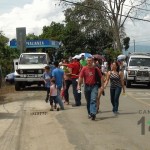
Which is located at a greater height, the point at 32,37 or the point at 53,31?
the point at 53,31

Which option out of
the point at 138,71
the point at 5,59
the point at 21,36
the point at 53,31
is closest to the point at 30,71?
the point at 21,36

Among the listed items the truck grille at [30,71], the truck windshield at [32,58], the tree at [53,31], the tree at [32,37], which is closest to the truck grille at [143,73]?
the truck windshield at [32,58]

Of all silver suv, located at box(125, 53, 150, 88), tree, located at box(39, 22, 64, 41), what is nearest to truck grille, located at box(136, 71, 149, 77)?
silver suv, located at box(125, 53, 150, 88)

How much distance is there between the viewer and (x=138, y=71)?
2884 centimetres

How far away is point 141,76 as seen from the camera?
28.8 meters

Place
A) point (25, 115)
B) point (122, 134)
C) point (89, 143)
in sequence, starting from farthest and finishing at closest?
point (25, 115) < point (122, 134) < point (89, 143)

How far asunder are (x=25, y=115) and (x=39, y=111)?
1.11 meters

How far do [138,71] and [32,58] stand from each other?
20.8 feet

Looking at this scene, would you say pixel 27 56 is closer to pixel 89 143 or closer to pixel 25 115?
pixel 25 115

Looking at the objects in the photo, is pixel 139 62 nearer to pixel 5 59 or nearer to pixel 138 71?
pixel 138 71

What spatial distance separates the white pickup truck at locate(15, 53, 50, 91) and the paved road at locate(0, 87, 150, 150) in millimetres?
9229

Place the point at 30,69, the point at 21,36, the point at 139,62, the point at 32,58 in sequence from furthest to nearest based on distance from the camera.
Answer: the point at 139,62 → the point at 21,36 → the point at 32,58 → the point at 30,69

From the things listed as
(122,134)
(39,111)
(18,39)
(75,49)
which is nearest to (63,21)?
(75,49)

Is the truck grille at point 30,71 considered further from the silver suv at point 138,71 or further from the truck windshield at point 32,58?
the silver suv at point 138,71
